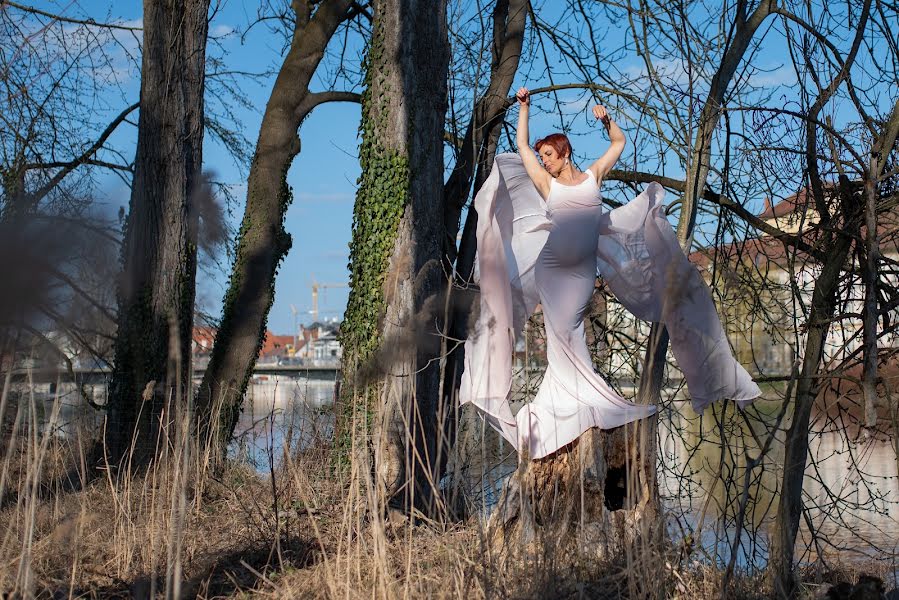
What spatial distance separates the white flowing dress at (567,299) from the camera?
4719 millimetres

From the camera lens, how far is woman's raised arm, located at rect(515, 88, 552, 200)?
4.52 metres

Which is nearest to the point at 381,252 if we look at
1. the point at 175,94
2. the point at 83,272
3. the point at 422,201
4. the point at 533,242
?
the point at 422,201

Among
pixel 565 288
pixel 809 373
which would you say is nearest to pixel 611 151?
pixel 565 288

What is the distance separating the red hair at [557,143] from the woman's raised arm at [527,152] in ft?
0.24

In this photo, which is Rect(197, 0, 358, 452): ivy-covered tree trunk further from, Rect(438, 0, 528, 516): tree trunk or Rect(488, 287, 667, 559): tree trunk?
Rect(488, 287, 667, 559): tree trunk

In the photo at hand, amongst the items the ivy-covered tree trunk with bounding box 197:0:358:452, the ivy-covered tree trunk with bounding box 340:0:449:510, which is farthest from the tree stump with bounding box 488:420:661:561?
the ivy-covered tree trunk with bounding box 197:0:358:452

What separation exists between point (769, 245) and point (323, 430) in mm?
3308

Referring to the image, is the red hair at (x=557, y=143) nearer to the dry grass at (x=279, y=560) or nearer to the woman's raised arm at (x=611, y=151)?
the woman's raised arm at (x=611, y=151)

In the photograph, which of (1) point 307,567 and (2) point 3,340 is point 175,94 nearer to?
(1) point 307,567

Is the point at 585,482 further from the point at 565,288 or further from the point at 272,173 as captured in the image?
the point at 272,173

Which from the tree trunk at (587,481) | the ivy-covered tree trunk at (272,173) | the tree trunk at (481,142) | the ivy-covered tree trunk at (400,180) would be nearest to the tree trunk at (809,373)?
the tree trunk at (587,481)

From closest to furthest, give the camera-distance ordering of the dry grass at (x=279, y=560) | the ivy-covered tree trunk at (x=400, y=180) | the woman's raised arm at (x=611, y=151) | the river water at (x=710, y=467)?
1. the dry grass at (x=279, y=560)
2. the river water at (x=710, y=467)
3. the woman's raised arm at (x=611, y=151)
4. the ivy-covered tree trunk at (x=400, y=180)

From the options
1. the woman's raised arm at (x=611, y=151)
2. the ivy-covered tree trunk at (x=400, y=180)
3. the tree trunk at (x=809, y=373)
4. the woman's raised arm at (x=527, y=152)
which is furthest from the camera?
the ivy-covered tree trunk at (x=400, y=180)

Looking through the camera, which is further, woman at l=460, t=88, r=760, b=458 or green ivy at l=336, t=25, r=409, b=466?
green ivy at l=336, t=25, r=409, b=466
